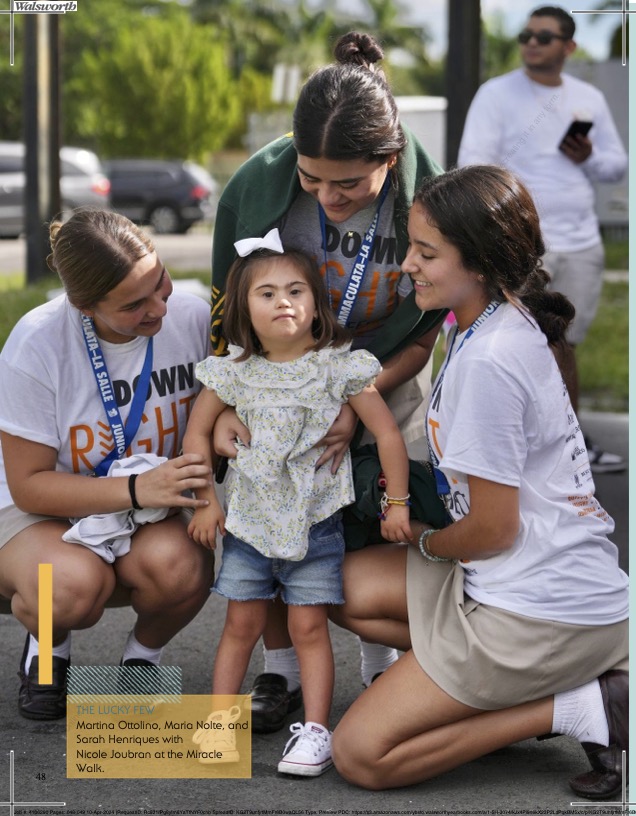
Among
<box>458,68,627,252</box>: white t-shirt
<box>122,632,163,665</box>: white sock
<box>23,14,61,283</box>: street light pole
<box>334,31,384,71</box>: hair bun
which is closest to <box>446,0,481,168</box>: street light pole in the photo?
<box>458,68,627,252</box>: white t-shirt

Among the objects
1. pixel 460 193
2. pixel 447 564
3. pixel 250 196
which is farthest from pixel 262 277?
pixel 447 564

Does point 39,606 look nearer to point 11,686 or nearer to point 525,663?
point 11,686

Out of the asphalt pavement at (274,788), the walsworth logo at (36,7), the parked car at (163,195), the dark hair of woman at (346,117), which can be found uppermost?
the walsworth logo at (36,7)

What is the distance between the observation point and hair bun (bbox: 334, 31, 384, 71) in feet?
10.6

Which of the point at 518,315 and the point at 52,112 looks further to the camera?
the point at 52,112

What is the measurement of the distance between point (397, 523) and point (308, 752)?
1.93 ft

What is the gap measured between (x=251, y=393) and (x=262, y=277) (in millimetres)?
291

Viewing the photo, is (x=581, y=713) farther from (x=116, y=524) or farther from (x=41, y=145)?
(x=41, y=145)

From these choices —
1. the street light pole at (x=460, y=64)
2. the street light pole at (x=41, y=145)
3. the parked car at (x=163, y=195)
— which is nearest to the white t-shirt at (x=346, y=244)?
the street light pole at (x=460, y=64)

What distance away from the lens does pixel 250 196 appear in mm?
3270

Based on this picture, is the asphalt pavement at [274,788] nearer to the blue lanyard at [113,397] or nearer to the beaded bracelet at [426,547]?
the beaded bracelet at [426,547]

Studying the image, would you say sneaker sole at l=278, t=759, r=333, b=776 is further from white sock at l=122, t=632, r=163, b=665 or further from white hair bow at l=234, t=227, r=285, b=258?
white hair bow at l=234, t=227, r=285, b=258

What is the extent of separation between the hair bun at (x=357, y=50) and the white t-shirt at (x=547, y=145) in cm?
284

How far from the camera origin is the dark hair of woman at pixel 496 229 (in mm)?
2850
